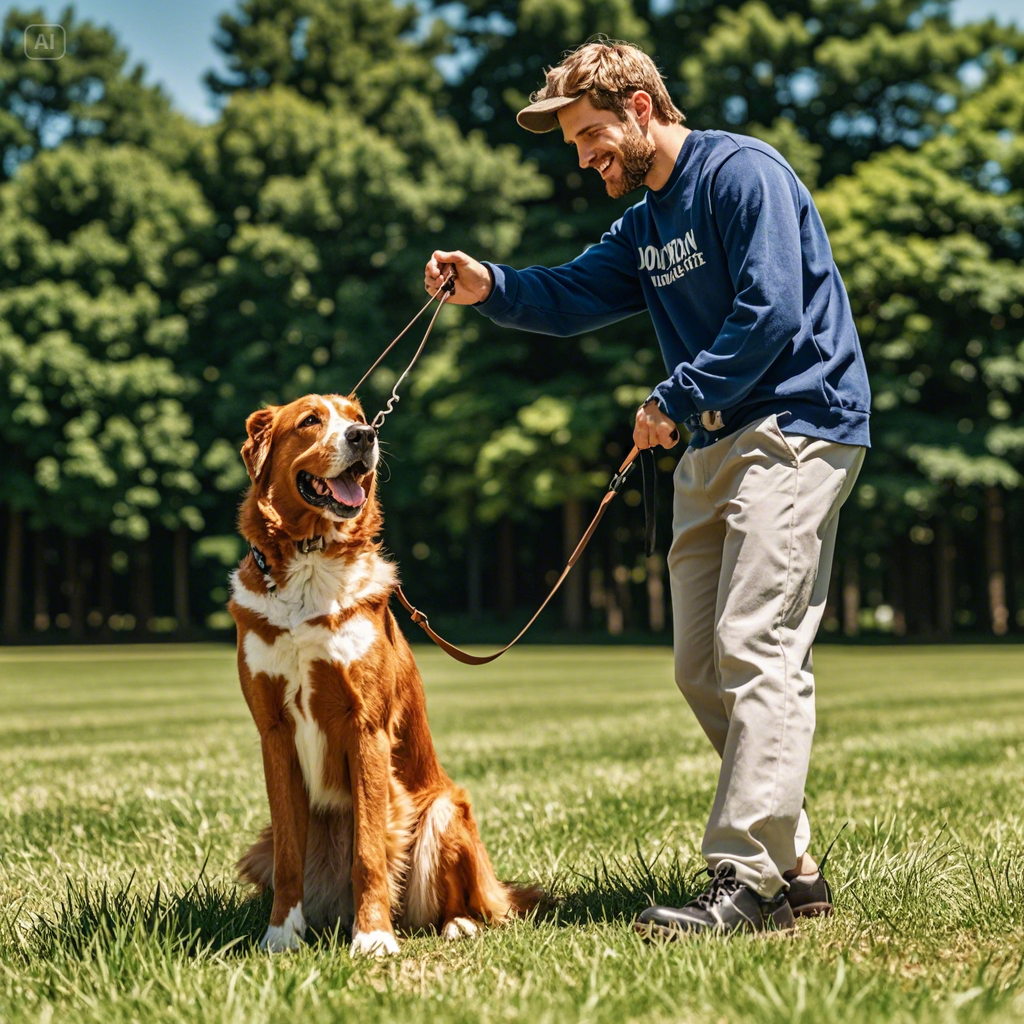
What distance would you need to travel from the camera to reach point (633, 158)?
3.61m

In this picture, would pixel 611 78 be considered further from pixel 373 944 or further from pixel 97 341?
pixel 97 341

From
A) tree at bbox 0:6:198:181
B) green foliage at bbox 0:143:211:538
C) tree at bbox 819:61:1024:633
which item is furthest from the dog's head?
tree at bbox 0:6:198:181

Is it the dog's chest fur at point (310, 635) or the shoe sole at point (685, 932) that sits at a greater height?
the dog's chest fur at point (310, 635)

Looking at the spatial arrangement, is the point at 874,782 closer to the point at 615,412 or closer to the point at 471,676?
the point at 471,676

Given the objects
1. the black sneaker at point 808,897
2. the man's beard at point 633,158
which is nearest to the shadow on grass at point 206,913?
the black sneaker at point 808,897

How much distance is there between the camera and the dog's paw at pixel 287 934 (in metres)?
3.39

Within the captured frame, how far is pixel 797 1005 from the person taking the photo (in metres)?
2.39

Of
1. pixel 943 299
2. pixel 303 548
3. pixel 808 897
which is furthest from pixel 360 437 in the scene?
pixel 943 299

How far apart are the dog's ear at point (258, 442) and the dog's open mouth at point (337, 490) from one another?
19 centimetres

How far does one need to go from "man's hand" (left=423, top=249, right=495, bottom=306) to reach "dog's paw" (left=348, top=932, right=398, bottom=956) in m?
2.00

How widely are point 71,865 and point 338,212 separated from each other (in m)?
28.8

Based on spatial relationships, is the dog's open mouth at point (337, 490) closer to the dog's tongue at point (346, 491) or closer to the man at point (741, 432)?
the dog's tongue at point (346, 491)

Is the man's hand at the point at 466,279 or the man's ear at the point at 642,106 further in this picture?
the man's hand at the point at 466,279

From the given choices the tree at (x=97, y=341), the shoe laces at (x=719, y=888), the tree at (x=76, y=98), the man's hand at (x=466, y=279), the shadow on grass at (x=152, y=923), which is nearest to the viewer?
the shadow on grass at (x=152, y=923)
